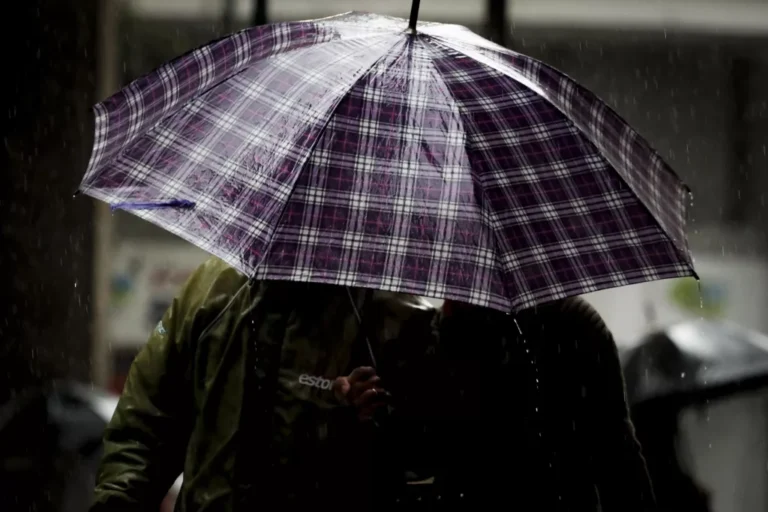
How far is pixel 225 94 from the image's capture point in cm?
240

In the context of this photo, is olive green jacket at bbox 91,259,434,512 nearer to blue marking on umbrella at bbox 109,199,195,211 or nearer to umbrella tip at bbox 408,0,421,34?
blue marking on umbrella at bbox 109,199,195,211

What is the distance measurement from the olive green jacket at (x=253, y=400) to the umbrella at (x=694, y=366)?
262cm

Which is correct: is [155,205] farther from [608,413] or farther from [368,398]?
[608,413]

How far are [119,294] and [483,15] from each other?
3.70 m

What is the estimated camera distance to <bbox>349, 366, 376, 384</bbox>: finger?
2500 mm

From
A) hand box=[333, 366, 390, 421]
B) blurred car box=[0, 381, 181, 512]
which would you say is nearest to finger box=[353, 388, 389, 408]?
hand box=[333, 366, 390, 421]

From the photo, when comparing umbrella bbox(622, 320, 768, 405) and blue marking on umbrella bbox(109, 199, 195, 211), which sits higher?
blue marking on umbrella bbox(109, 199, 195, 211)

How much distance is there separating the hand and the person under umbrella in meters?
0.07

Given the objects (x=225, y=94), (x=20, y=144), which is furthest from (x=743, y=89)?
(x=225, y=94)

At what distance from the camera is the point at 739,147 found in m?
9.96

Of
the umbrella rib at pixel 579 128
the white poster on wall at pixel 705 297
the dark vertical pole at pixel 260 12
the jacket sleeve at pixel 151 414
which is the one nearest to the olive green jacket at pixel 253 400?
the jacket sleeve at pixel 151 414

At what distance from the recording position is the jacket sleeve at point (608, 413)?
278 cm

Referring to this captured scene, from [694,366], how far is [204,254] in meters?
5.06

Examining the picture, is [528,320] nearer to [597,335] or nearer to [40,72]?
[597,335]
